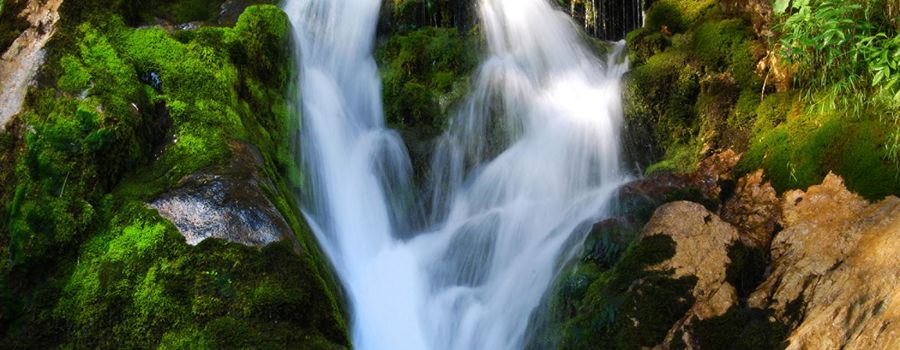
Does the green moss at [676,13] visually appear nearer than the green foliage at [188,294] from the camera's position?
No

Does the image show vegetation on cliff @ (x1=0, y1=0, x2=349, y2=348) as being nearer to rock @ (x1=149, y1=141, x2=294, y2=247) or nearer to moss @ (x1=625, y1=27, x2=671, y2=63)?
rock @ (x1=149, y1=141, x2=294, y2=247)

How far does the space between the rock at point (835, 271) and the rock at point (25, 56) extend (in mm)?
6152

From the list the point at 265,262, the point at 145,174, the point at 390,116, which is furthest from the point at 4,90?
the point at 390,116

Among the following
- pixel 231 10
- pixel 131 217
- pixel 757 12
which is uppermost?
pixel 231 10

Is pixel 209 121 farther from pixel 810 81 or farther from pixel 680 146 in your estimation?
pixel 810 81

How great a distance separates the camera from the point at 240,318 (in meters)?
5.18

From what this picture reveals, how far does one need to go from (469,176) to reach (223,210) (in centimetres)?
361

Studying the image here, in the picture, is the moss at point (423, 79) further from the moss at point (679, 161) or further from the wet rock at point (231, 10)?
the moss at point (679, 161)

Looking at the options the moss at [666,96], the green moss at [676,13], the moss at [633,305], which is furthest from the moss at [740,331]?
the green moss at [676,13]

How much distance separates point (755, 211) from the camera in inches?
255

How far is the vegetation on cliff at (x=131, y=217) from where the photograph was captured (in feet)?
17.3

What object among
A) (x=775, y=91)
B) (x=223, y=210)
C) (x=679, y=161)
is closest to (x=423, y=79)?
(x=679, y=161)

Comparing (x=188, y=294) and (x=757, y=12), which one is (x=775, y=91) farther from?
(x=188, y=294)

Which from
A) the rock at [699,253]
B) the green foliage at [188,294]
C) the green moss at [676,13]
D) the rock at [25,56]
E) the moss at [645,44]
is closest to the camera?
the green foliage at [188,294]
